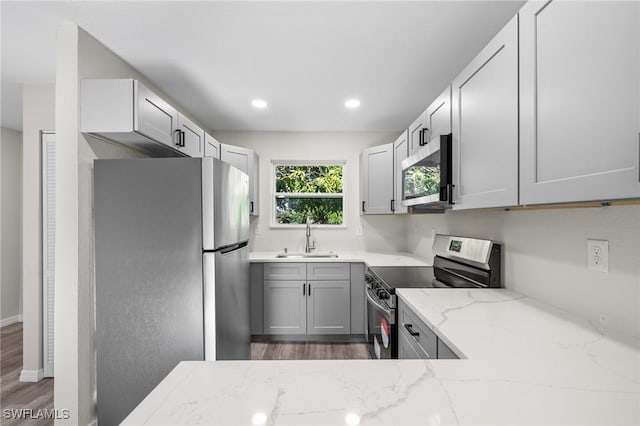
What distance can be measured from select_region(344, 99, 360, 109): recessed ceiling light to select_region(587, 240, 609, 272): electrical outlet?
2.13 metres

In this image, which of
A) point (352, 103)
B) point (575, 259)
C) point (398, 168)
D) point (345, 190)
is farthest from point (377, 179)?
point (575, 259)

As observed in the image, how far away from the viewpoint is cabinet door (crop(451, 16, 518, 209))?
3.68ft

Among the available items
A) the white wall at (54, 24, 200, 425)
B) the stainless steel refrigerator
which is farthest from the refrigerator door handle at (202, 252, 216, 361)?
the white wall at (54, 24, 200, 425)

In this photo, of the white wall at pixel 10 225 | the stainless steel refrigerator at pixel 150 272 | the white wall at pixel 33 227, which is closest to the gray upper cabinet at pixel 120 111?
the stainless steel refrigerator at pixel 150 272

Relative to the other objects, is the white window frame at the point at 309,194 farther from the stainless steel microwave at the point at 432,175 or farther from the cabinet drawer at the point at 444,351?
the cabinet drawer at the point at 444,351

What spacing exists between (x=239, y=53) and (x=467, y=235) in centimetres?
208

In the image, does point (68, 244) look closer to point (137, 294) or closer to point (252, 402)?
point (137, 294)

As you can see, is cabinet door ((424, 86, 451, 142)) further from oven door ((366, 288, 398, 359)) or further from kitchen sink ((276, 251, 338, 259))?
kitchen sink ((276, 251, 338, 259))

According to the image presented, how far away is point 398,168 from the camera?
9.73 feet

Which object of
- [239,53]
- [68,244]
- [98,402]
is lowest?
[98,402]

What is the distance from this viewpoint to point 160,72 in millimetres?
2289

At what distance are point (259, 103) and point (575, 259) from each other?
2.60m

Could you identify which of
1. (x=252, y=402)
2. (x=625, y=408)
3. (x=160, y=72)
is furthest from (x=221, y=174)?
(x=625, y=408)

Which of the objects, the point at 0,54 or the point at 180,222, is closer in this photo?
the point at 180,222
